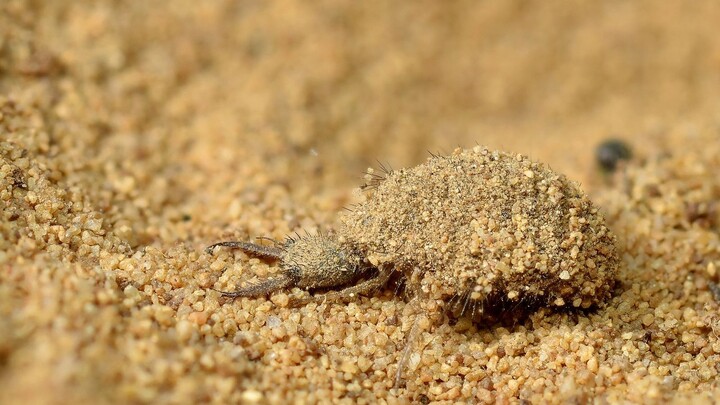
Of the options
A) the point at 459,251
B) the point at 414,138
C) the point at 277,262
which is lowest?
the point at 459,251

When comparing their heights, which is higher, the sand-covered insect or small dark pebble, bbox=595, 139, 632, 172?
small dark pebble, bbox=595, 139, 632, 172

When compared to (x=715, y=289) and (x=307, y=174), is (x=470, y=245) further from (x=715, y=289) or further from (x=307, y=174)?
(x=307, y=174)

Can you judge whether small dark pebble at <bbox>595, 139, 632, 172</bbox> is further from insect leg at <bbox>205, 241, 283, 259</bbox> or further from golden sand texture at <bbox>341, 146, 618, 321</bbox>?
insect leg at <bbox>205, 241, 283, 259</bbox>

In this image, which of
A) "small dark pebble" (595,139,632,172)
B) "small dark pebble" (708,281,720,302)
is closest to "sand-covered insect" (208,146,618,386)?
"small dark pebble" (708,281,720,302)

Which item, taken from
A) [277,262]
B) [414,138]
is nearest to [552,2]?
[414,138]

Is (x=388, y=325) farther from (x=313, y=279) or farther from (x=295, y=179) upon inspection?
(x=295, y=179)

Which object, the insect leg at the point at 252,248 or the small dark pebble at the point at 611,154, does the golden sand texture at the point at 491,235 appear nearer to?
the insect leg at the point at 252,248

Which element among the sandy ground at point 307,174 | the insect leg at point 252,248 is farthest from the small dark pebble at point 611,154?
the insect leg at point 252,248
